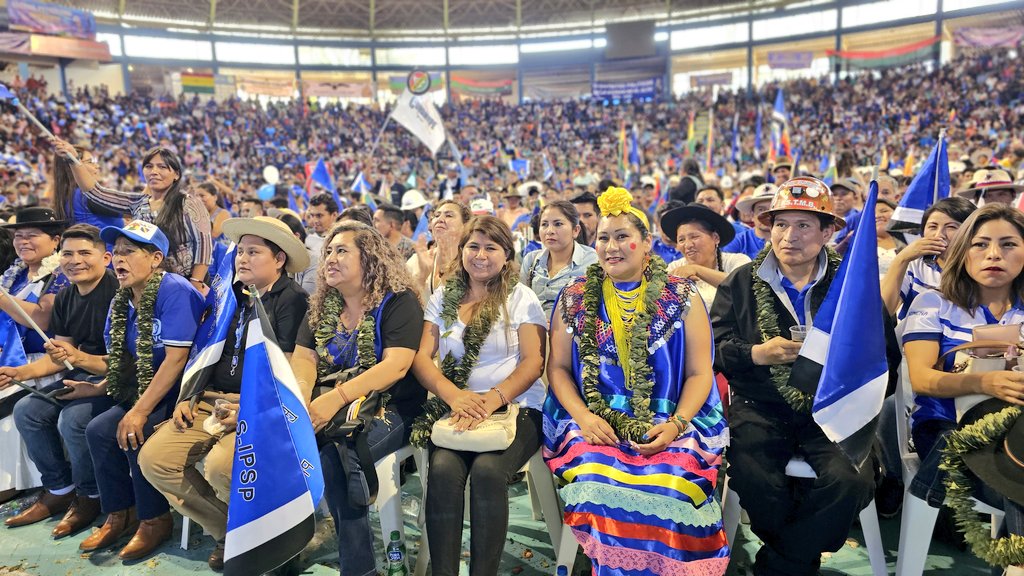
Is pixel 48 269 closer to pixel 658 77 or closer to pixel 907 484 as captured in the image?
pixel 907 484

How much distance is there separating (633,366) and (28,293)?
3784 millimetres

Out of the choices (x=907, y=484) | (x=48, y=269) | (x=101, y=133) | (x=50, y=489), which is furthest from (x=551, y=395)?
(x=101, y=133)

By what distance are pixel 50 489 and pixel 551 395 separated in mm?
3048

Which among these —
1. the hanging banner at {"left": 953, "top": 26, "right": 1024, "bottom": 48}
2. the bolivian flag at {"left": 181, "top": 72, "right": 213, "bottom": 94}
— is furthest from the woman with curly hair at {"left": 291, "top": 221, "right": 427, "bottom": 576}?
the bolivian flag at {"left": 181, "top": 72, "right": 213, "bottom": 94}

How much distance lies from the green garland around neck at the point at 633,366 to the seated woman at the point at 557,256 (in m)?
1.17

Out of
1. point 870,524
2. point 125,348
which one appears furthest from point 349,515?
point 870,524

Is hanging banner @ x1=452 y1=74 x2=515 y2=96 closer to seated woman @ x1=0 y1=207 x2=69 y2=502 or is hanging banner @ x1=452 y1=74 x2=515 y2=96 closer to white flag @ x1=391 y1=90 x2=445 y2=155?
white flag @ x1=391 y1=90 x2=445 y2=155

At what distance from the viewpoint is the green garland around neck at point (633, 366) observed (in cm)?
269

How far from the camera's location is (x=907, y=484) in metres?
2.66

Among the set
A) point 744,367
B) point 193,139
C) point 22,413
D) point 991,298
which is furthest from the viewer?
point 193,139

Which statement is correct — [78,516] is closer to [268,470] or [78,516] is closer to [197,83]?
[268,470]

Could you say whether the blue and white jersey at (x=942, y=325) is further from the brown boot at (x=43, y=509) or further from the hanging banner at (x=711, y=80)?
the hanging banner at (x=711, y=80)

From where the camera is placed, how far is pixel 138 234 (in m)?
3.30

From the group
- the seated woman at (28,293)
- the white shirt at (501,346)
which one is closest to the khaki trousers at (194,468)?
the white shirt at (501,346)
